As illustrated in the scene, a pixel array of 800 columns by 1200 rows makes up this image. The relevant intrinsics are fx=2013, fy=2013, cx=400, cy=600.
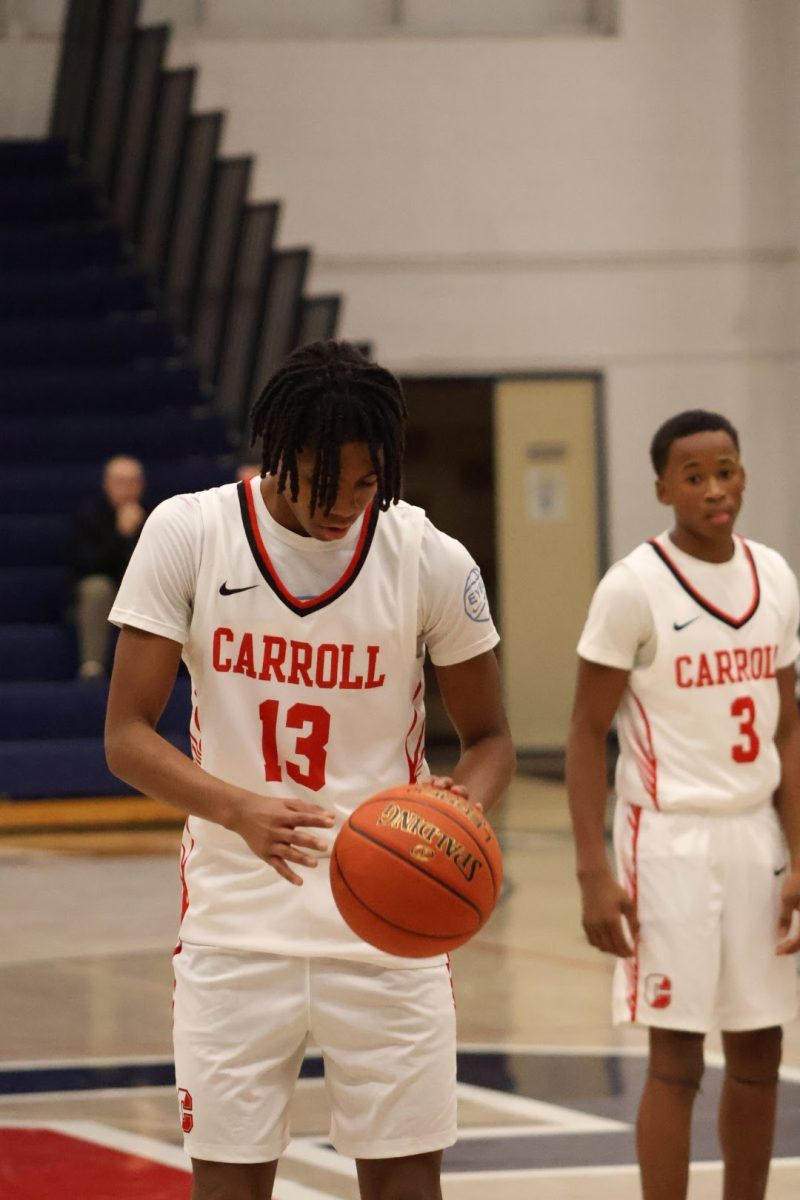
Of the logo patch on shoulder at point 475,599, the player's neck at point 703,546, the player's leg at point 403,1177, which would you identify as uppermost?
the player's neck at point 703,546

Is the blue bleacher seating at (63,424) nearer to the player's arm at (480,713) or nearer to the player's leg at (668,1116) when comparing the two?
the player's leg at (668,1116)

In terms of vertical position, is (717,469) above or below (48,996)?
above

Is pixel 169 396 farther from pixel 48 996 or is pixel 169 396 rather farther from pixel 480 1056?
pixel 480 1056

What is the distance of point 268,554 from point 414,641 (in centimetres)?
24

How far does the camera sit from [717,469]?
3.73 meters

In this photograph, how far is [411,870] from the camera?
262cm

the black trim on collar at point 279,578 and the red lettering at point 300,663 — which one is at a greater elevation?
the black trim on collar at point 279,578

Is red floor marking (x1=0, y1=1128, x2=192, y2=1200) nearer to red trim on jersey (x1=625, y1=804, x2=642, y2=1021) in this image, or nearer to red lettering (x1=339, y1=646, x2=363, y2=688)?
red trim on jersey (x1=625, y1=804, x2=642, y2=1021)

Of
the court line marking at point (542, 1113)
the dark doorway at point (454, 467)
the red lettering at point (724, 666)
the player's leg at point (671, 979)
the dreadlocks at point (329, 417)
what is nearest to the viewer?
the dreadlocks at point (329, 417)

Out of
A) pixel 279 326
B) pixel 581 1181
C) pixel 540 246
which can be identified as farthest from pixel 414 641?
pixel 540 246

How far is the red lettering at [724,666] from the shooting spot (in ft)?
12.1

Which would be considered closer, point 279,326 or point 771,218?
point 279,326

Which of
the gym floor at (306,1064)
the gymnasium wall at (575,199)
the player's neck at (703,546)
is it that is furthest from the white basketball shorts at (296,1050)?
the gymnasium wall at (575,199)

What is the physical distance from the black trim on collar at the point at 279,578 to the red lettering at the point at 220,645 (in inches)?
3.4
